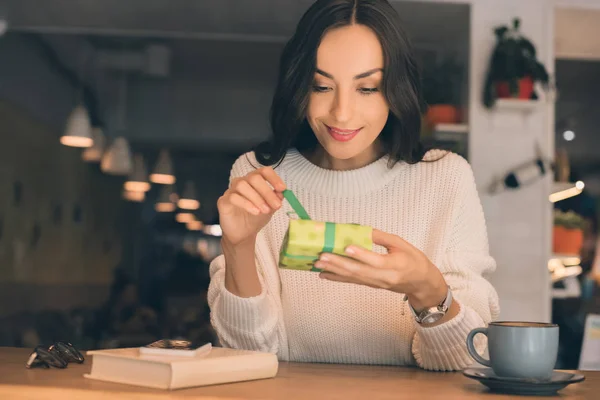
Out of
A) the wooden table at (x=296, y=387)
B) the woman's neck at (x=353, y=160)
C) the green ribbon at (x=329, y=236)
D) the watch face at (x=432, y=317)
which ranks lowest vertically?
the wooden table at (x=296, y=387)

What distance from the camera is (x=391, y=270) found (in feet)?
3.89

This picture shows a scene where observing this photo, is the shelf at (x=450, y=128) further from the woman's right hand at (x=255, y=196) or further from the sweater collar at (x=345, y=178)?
the woman's right hand at (x=255, y=196)

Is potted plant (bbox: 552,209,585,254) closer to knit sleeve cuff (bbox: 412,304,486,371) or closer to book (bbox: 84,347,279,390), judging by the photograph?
knit sleeve cuff (bbox: 412,304,486,371)

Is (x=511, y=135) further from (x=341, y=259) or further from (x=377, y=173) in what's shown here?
(x=341, y=259)

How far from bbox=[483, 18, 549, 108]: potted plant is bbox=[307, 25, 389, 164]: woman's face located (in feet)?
7.81

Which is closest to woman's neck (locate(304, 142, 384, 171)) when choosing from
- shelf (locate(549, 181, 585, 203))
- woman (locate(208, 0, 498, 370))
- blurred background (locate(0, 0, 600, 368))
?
woman (locate(208, 0, 498, 370))

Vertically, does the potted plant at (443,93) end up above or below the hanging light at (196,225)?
above


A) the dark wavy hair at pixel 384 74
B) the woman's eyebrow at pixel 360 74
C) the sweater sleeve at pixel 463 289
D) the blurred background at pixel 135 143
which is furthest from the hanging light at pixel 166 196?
the woman's eyebrow at pixel 360 74

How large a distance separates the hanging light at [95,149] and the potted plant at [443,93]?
1.93 metres

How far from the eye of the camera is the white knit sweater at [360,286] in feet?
4.94

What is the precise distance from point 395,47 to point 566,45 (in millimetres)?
3071

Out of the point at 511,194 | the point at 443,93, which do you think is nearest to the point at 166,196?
the point at 443,93

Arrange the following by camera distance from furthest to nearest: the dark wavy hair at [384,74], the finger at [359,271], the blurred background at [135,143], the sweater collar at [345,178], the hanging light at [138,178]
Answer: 1. the hanging light at [138,178]
2. the blurred background at [135,143]
3. the sweater collar at [345,178]
4. the dark wavy hair at [384,74]
5. the finger at [359,271]

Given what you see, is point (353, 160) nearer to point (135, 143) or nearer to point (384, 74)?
point (384, 74)
